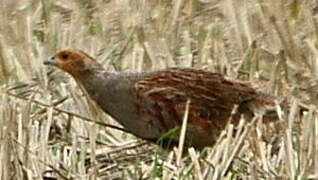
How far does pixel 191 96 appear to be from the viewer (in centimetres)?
563

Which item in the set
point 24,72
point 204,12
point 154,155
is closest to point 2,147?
point 154,155

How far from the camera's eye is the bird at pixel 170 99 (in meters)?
5.54

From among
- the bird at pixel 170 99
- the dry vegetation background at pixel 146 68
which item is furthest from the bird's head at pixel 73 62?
the dry vegetation background at pixel 146 68

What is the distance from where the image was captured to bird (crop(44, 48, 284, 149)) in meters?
5.54

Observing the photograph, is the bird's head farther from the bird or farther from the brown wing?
the brown wing

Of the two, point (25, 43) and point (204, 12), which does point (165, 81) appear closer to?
point (25, 43)

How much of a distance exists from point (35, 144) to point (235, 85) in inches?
34.8

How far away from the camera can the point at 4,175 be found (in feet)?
16.0

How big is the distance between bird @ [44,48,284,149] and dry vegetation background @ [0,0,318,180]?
4.4 inches

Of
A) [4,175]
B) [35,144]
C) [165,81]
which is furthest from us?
[165,81]

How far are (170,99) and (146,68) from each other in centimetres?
95

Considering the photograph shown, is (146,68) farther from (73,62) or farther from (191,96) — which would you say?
(191,96)

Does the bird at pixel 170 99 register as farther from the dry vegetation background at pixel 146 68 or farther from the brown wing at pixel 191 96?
the dry vegetation background at pixel 146 68

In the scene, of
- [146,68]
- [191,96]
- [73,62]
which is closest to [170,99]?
[191,96]
